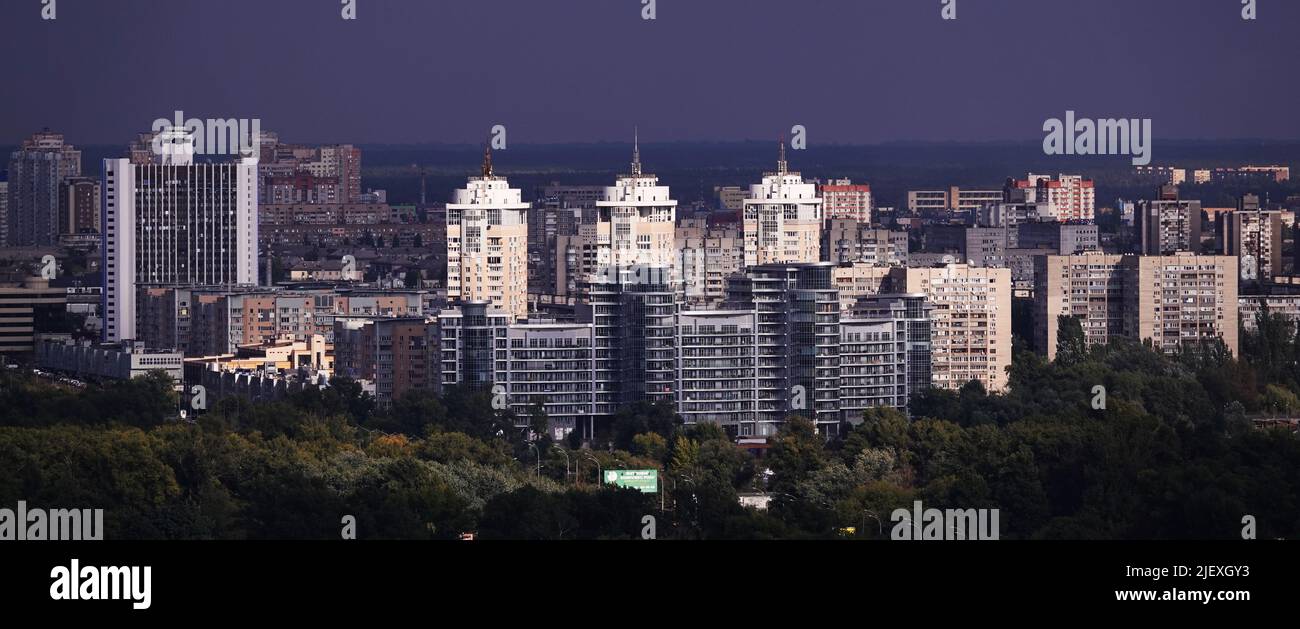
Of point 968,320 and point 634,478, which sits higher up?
point 968,320

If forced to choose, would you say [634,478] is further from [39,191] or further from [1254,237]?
[39,191]

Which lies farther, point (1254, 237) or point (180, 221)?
point (180, 221)

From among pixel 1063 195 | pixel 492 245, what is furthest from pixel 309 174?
pixel 492 245

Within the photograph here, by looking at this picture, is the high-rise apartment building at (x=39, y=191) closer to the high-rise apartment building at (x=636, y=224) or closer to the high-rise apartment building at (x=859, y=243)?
the high-rise apartment building at (x=859, y=243)
